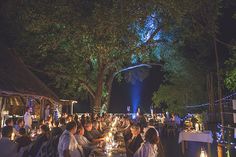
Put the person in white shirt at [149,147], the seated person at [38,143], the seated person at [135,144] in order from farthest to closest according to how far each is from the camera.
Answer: the seated person at [135,144] < the seated person at [38,143] < the person in white shirt at [149,147]

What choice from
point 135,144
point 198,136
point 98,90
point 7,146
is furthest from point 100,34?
point 7,146

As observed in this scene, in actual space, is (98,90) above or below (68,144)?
above

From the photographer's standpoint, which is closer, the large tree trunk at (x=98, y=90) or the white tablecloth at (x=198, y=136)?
the white tablecloth at (x=198, y=136)

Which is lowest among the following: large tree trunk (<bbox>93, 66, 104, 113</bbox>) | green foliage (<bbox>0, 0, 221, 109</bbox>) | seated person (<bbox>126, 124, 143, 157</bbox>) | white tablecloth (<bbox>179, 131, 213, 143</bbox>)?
white tablecloth (<bbox>179, 131, 213, 143</bbox>)

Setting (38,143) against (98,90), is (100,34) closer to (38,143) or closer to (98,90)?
(98,90)

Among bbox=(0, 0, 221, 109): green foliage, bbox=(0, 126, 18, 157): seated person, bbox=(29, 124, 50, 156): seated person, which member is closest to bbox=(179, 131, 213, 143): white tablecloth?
bbox=(0, 0, 221, 109): green foliage

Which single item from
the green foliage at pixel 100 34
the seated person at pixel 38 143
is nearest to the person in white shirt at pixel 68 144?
the seated person at pixel 38 143

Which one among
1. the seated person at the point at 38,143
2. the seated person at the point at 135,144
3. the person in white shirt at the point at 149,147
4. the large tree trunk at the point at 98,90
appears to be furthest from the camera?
the large tree trunk at the point at 98,90

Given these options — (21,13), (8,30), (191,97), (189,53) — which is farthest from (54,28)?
(191,97)

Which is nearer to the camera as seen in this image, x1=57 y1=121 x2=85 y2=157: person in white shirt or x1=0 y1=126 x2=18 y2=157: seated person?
x1=57 y1=121 x2=85 y2=157: person in white shirt

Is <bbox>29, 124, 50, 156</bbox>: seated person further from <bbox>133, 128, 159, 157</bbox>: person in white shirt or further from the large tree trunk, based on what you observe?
the large tree trunk

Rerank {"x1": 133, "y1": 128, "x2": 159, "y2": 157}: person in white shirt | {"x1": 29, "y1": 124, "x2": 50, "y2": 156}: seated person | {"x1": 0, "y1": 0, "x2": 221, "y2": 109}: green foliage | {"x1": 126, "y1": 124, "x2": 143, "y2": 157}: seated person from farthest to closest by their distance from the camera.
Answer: {"x1": 0, "y1": 0, "x2": 221, "y2": 109}: green foliage, {"x1": 126, "y1": 124, "x2": 143, "y2": 157}: seated person, {"x1": 29, "y1": 124, "x2": 50, "y2": 156}: seated person, {"x1": 133, "y1": 128, "x2": 159, "y2": 157}: person in white shirt

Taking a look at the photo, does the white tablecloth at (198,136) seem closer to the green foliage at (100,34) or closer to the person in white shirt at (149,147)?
the green foliage at (100,34)

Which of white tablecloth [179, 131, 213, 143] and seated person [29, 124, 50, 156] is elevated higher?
seated person [29, 124, 50, 156]
